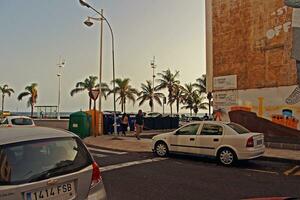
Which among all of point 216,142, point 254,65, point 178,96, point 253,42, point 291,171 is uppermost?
point 253,42

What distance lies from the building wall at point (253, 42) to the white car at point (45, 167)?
1384 centimetres

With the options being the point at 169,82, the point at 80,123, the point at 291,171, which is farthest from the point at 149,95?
the point at 291,171

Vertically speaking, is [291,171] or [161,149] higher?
[161,149]

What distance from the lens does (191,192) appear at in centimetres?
721

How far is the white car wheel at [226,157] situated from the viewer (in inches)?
431

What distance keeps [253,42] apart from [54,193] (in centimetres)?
1582

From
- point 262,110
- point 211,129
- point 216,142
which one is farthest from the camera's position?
point 262,110

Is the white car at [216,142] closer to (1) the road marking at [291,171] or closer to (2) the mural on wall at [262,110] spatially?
(1) the road marking at [291,171]

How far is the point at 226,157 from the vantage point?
11.1 metres

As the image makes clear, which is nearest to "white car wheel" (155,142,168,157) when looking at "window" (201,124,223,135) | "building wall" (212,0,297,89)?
"window" (201,124,223,135)

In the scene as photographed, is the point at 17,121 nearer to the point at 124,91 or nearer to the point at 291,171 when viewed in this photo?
the point at 291,171

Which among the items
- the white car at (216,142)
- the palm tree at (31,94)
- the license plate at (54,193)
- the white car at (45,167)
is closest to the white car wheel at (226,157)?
the white car at (216,142)

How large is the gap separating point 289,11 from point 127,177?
1187cm

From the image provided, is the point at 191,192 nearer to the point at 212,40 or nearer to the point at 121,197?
the point at 121,197
